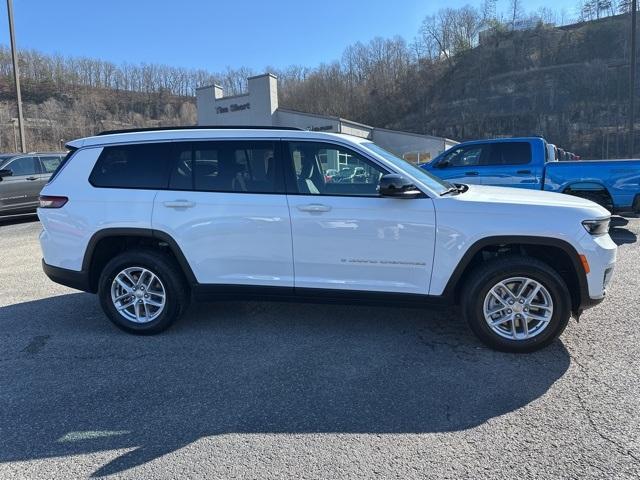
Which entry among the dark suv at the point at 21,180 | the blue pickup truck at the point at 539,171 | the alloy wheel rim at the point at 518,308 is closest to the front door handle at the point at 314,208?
the alloy wheel rim at the point at 518,308

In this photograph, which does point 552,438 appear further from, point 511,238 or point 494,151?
point 494,151

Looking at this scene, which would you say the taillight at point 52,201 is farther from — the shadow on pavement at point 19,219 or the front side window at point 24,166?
the shadow on pavement at point 19,219

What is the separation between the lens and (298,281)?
4207 millimetres

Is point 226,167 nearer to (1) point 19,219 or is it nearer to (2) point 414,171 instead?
(2) point 414,171

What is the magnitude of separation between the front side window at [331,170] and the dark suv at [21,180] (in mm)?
10905

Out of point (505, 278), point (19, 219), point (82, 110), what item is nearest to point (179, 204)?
point (505, 278)

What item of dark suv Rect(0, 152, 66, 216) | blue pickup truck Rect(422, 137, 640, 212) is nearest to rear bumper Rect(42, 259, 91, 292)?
blue pickup truck Rect(422, 137, 640, 212)

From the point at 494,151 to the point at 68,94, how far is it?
373 ft

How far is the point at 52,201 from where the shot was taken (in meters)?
4.54

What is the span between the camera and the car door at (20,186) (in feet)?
39.6

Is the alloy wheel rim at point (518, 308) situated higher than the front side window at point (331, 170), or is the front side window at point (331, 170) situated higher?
the front side window at point (331, 170)

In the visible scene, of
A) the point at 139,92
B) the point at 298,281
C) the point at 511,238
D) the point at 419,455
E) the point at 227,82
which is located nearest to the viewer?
the point at 419,455

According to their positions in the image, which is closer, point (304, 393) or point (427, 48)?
point (304, 393)

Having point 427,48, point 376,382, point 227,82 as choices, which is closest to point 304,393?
point 376,382
